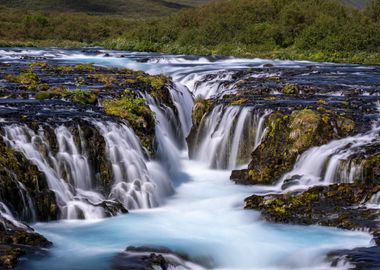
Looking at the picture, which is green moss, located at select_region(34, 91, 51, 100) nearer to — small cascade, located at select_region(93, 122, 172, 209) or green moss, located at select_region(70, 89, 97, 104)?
green moss, located at select_region(70, 89, 97, 104)

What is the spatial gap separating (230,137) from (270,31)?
47245 millimetres

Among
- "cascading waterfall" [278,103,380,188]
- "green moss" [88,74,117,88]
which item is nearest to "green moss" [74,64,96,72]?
"green moss" [88,74,117,88]

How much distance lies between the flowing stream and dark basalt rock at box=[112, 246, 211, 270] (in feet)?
0.89

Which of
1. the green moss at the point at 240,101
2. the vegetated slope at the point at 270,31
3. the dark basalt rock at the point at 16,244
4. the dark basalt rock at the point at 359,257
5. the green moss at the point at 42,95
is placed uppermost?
the vegetated slope at the point at 270,31

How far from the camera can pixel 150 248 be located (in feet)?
45.3

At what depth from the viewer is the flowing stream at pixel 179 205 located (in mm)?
13977

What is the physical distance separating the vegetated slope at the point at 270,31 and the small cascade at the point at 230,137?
3113 cm

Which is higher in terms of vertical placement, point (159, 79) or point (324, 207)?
point (159, 79)

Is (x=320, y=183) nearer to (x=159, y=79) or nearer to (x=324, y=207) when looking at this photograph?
(x=324, y=207)

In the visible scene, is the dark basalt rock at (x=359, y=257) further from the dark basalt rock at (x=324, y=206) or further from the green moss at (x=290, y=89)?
the green moss at (x=290, y=89)

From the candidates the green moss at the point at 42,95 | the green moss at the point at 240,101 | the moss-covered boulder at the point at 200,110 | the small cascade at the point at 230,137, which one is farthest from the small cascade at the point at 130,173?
the green moss at the point at 240,101

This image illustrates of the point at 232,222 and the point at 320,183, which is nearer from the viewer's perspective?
the point at 232,222

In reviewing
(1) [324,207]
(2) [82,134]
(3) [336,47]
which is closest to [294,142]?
(1) [324,207]

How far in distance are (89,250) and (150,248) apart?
1.40 meters
